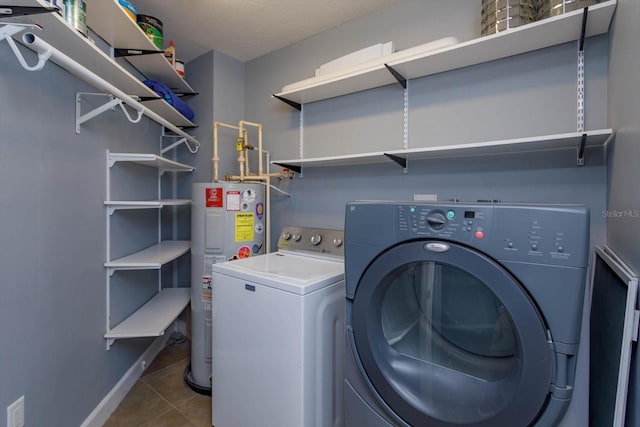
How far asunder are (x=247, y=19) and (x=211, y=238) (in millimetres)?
1491

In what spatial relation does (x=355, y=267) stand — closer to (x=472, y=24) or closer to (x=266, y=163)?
(x=472, y=24)

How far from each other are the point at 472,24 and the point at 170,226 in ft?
8.80

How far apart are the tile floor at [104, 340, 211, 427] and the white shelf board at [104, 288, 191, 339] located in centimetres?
48

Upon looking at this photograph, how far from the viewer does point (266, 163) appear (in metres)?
2.55

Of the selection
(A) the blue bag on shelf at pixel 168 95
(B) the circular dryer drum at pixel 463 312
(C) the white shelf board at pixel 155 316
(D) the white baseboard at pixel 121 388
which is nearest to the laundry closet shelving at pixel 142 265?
(C) the white shelf board at pixel 155 316

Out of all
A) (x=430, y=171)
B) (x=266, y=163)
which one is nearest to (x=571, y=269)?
(x=430, y=171)

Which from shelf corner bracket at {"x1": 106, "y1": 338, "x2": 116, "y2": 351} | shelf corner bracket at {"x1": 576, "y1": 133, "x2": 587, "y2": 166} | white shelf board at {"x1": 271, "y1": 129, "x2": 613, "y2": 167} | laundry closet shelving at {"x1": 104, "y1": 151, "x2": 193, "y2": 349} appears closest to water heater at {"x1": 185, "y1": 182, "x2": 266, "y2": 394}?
laundry closet shelving at {"x1": 104, "y1": 151, "x2": 193, "y2": 349}

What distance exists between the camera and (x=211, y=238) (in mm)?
2002

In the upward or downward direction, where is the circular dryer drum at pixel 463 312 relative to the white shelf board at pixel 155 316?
upward

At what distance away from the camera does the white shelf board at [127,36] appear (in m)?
1.45

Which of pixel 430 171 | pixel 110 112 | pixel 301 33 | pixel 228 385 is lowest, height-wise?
pixel 228 385

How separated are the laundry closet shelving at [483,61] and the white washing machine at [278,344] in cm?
86

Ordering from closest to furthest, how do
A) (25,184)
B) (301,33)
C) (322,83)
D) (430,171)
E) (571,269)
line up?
1. (571,269)
2. (25,184)
3. (430,171)
4. (322,83)
5. (301,33)

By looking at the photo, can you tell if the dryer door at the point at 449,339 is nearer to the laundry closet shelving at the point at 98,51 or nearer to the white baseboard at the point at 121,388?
the laundry closet shelving at the point at 98,51
